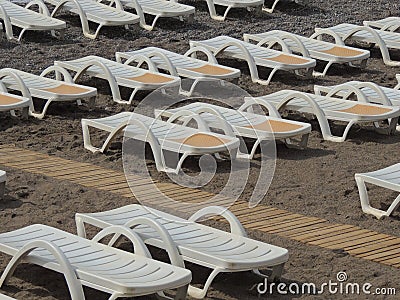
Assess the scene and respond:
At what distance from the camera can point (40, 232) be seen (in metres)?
6.41

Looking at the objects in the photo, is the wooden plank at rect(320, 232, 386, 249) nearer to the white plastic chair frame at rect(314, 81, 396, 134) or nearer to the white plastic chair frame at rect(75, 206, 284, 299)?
the white plastic chair frame at rect(75, 206, 284, 299)

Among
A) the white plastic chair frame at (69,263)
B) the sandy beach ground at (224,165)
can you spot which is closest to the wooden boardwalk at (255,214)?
the sandy beach ground at (224,165)

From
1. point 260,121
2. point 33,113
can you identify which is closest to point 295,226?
point 260,121

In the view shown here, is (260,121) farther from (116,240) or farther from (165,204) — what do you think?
(116,240)

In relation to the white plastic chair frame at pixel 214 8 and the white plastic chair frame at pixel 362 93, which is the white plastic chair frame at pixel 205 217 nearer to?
the white plastic chair frame at pixel 362 93

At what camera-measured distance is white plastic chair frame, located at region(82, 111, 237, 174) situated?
8406mm

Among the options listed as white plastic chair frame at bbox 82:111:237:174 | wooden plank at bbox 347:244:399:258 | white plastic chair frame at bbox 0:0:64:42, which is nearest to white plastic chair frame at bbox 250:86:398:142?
white plastic chair frame at bbox 82:111:237:174

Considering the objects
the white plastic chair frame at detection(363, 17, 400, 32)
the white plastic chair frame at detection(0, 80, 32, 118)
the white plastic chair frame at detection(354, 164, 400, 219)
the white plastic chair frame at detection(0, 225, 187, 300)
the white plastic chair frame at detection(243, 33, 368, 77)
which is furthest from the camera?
the white plastic chair frame at detection(363, 17, 400, 32)

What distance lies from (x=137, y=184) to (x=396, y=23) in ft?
22.3
